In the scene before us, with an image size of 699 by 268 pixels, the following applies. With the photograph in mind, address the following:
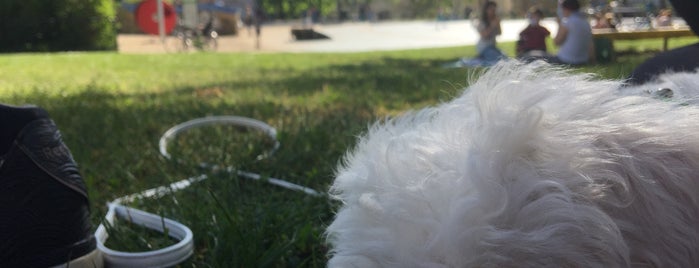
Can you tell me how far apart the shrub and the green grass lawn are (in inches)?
469

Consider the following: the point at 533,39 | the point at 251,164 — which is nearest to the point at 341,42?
the point at 533,39

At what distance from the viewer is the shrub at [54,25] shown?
19.2m

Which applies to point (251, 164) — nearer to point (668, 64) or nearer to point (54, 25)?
point (668, 64)

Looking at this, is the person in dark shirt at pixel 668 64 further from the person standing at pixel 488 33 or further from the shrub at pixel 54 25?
the shrub at pixel 54 25

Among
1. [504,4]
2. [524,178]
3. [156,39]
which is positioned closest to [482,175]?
[524,178]

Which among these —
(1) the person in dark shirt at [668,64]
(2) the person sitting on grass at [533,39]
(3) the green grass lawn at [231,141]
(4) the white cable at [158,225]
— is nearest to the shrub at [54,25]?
(3) the green grass lawn at [231,141]

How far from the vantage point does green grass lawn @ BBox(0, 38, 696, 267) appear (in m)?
2.13

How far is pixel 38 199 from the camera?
5.52 ft

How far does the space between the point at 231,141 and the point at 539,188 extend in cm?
294

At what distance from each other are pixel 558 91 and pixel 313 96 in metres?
5.05

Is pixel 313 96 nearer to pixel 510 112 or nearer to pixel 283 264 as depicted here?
pixel 283 264

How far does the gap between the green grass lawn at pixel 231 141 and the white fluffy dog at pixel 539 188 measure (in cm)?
45

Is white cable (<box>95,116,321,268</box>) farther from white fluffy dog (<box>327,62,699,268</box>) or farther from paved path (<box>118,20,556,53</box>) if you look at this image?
paved path (<box>118,20,556,53</box>)

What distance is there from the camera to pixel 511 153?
95 cm
